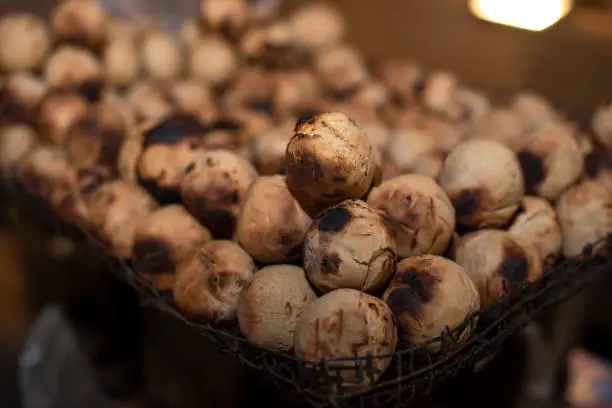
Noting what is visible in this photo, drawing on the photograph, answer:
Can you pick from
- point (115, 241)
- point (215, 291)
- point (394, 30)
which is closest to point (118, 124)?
point (115, 241)

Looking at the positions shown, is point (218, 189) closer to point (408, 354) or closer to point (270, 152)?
point (270, 152)

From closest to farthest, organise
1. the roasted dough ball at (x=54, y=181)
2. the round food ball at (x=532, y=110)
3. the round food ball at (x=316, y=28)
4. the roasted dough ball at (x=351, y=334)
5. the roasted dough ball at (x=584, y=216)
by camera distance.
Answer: the roasted dough ball at (x=351, y=334), the roasted dough ball at (x=584, y=216), the roasted dough ball at (x=54, y=181), the round food ball at (x=532, y=110), the round food ball at (x=316, y=28)

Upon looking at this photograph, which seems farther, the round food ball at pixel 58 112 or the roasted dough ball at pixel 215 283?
the round food ball at pixel 58 112

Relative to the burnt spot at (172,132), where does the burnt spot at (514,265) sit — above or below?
below

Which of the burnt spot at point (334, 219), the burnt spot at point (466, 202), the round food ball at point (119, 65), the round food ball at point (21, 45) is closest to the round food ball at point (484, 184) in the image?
the burnt spot at point (466, 202)

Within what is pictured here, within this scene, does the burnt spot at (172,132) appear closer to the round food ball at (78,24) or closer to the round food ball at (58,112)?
the round food ball at (58,112)

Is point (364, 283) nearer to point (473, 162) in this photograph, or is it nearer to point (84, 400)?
point (473, 162)
